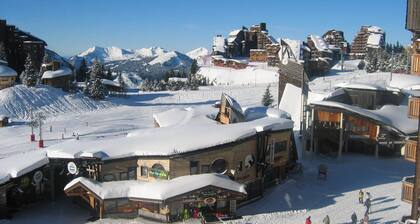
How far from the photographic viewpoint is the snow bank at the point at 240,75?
100562mm

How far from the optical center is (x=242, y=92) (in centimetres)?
8412

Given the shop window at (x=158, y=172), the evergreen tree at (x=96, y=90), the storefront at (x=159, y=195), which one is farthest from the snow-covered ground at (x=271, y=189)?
the shop window at (x=158, y=172)

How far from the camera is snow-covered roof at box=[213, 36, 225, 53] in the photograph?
125000mm

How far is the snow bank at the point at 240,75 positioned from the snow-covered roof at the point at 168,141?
214 ft

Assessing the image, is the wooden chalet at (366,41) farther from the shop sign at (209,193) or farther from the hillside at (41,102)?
the shop sign at (209,193)

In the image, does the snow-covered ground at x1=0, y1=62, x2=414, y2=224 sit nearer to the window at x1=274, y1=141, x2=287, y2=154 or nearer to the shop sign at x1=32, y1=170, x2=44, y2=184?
the shop sign at x1=32, y1=170, x2=44, y2=184

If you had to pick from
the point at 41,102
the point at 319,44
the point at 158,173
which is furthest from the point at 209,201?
the point at 319,44

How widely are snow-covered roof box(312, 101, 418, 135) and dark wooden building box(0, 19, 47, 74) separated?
69.6 metres

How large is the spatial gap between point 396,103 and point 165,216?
31.8 m

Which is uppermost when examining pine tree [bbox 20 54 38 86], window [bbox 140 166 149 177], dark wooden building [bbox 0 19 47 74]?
dark wooden building [bbox 0 19 47 74]

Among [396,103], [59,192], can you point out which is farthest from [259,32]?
[59,192]

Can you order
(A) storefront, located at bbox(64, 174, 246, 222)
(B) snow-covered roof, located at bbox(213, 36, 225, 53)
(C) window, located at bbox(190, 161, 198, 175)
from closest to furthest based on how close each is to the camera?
(A) storefront, located at bbox(64, 174, 246, 222) < (C) window, located at bbox(190, 161, 198, 175) < (B) snow-covered roof, located at bbox(213, 36, 225, 53)

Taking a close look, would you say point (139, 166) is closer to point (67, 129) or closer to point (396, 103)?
point (67, 129)

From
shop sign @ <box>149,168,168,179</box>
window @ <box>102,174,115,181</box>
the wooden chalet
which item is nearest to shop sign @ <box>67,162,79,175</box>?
window @ <box>102,174,115,181</box>
